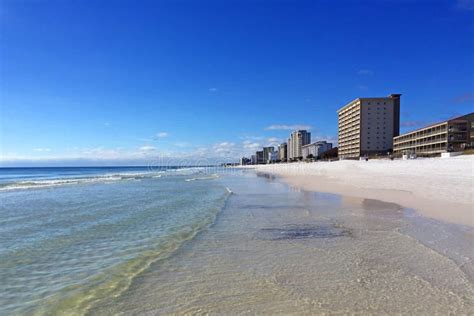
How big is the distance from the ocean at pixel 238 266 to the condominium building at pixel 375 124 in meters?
104

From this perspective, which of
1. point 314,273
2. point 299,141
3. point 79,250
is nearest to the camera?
point 314,273

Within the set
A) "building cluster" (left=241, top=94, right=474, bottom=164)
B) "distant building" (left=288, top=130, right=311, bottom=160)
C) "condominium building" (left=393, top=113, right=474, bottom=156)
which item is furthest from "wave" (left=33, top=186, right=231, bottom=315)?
"distant building" (left=288, top=130, right=311, bottom=160)

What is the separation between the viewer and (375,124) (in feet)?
→ 347

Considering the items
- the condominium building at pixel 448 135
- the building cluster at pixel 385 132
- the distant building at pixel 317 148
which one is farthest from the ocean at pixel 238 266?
the distant building at pixel 317 148

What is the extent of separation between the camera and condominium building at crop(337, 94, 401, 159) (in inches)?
4144

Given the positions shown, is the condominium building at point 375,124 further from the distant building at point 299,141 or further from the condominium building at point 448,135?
the distant building at point 299,141

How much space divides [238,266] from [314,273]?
4.32 feet

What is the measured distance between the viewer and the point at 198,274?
4992mm

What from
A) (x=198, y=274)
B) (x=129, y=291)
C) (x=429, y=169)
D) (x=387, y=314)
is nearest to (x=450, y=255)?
(x=387, y=314)

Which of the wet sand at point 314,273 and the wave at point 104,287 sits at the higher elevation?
the wet sand at point 314,273

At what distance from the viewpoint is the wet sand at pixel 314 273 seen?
3.78 m

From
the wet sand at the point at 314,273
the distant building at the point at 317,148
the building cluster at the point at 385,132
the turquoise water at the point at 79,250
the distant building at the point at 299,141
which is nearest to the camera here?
the wet sand at the point at 314,273

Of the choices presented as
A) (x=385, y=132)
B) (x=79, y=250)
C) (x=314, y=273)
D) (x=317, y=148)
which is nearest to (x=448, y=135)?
(x=385, y=132)

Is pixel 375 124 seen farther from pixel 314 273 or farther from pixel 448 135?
pixel 314 273
